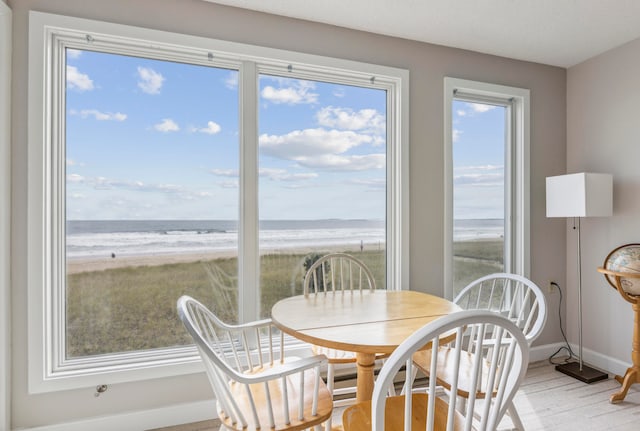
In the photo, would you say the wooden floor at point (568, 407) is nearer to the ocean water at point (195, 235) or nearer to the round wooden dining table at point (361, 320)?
the round wooden dining table at point (361, 320)

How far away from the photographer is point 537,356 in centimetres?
317

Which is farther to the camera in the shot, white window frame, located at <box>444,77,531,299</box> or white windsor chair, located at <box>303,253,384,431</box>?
white window frame, located at <box>444,77,531,299</box>

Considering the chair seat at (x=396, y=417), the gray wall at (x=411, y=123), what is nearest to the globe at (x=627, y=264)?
the gray wall at (x=411, y=123)

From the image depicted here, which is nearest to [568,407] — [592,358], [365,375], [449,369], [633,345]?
[633,345]

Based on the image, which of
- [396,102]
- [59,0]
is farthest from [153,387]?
[396,102]

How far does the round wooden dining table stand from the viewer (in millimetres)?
1449

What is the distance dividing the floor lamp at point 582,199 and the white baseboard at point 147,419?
2.72 m

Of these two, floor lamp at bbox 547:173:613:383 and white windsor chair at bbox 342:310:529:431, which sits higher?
floor lamp at bbox 547:173:613:383

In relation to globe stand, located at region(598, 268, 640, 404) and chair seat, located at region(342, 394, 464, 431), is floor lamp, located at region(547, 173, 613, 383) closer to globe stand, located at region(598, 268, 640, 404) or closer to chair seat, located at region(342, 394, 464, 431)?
globe stand, located at region(598, 268, 640, 404)

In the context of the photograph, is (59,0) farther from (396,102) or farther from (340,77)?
(396,102)

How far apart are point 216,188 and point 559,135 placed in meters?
2.98

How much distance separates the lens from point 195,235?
7.89 ft

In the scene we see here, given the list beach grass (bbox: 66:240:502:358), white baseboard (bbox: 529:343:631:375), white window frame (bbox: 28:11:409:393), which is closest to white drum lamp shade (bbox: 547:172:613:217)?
white baseboard (bbox: 529:343:631:375)

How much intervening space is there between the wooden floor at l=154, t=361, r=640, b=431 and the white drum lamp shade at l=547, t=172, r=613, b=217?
1.25m
